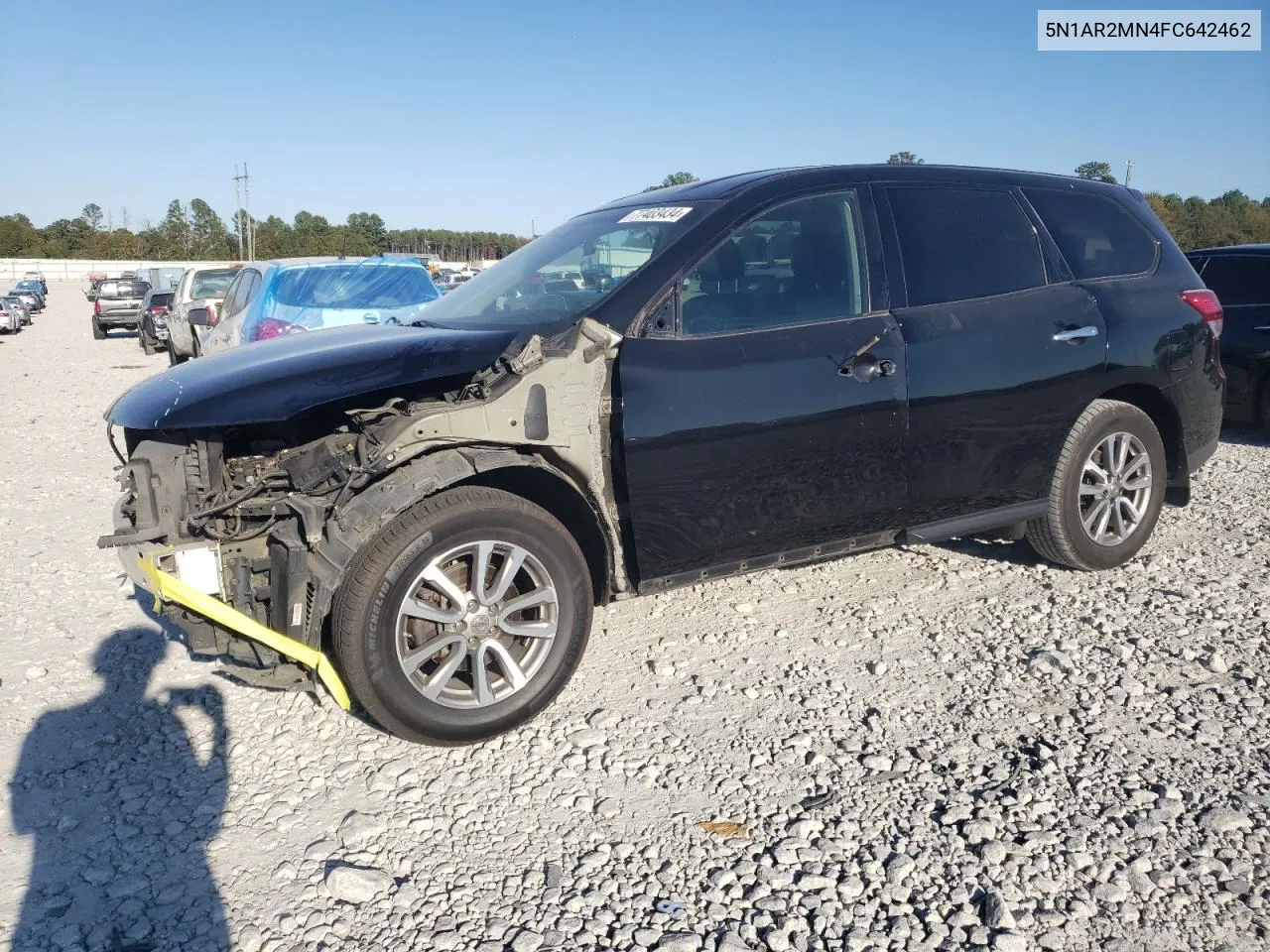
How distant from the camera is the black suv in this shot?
322 centimetres

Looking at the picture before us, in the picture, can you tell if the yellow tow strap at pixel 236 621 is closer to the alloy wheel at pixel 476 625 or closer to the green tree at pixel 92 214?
the alloy wheel at pixel 476 625

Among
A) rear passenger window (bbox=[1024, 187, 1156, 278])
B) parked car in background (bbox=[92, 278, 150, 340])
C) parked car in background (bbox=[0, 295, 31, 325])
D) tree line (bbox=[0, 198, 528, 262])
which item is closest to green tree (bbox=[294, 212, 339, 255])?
tree line (bbox=[0, 198, 528, 262])

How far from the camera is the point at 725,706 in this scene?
144 inches

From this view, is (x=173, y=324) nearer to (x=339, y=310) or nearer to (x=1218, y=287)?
(x=339, y=310)

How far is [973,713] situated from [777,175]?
232 cm

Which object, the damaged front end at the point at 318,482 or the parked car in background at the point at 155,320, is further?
the parked car in background at the point at 155,320

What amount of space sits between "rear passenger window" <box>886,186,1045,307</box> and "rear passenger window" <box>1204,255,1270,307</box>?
509 cm

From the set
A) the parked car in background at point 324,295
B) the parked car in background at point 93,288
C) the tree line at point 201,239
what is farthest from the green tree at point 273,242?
the parked car in background at point 324,295

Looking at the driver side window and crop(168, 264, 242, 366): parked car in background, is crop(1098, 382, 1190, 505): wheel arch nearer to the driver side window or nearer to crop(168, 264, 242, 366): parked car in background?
the driver side window

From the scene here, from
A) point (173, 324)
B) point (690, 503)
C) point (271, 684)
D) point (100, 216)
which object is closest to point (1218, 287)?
point (690, 503)

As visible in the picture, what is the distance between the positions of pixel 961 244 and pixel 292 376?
2.97 meters

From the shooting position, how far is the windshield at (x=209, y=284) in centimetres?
1809

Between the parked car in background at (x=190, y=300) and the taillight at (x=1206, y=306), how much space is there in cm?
1369

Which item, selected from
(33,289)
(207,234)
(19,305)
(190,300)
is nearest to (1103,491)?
(190,300)
